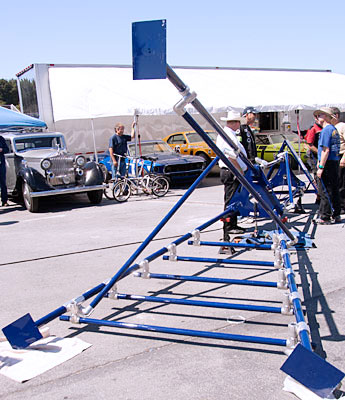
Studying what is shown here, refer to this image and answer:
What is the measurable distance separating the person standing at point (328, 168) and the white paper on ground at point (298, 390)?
16.3ft

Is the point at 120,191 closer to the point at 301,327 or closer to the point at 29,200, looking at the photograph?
the point at 29,200

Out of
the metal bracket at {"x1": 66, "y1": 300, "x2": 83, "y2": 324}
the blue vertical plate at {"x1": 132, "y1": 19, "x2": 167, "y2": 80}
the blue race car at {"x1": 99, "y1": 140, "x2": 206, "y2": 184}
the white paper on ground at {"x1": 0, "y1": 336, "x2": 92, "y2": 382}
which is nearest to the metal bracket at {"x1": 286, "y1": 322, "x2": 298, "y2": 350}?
the white paper on ground at {"x1": 0, "y1": 336, "x2": 92, "y2": 382}

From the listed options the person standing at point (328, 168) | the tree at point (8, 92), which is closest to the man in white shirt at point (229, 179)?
the person standing at point (328, 168)

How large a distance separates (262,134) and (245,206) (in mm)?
11135

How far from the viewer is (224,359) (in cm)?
317

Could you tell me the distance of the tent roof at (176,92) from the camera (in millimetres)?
13797

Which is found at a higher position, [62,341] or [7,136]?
[7,136]

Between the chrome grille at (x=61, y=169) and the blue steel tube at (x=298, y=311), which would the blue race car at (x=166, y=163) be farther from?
the blue steel tube at (x=298, y=311)

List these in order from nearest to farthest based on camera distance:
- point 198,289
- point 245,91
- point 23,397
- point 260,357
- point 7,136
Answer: point 23,397 < point 260,357 < point 198,289 < point 7,136 < point 245,91

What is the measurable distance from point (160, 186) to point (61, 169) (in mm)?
2581

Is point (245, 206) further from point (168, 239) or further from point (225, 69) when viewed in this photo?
point (225, 69)

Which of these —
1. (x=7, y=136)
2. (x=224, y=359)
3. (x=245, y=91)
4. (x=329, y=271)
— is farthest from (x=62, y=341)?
(x=245, y=91)

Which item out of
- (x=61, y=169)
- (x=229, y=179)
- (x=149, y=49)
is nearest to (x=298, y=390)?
(x=149, y=49)

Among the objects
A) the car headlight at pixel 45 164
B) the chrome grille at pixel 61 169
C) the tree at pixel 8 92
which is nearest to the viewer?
the car headlight at pixel 45 164
